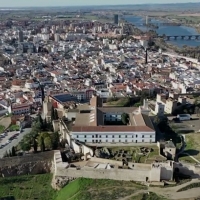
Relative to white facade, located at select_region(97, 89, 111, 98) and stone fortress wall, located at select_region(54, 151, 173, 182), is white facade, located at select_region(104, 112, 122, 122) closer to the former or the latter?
stone fortress wall, located at select_region(54, 151, 173, 182)

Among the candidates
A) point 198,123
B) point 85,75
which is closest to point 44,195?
point 198,123

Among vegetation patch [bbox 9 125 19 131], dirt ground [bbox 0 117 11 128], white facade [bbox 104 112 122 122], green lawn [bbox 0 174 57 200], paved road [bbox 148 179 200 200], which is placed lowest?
dirt ground [bbox 0 117 11 128]

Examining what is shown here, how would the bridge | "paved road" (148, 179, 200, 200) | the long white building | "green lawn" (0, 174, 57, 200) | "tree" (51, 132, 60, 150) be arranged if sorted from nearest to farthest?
"paved road" (148, 179, 200, 200) → "green lawn" (0, 174, 57, 200) → the long white building → "tree" (51, 132, 60, 150) → the bridge

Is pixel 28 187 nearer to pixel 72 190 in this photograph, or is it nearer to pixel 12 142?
pixel 72 190

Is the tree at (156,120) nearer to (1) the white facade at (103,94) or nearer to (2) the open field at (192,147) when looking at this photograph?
(2) the open field at (192,147)

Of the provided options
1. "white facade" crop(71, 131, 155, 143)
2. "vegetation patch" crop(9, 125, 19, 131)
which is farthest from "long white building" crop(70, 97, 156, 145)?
"vegetation patch" crop(9, 125, 19, 131)

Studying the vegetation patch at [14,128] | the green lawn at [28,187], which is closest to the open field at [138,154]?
the green lawn at [28,187]

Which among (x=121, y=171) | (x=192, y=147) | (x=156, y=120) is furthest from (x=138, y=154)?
(x=156, y=120)
